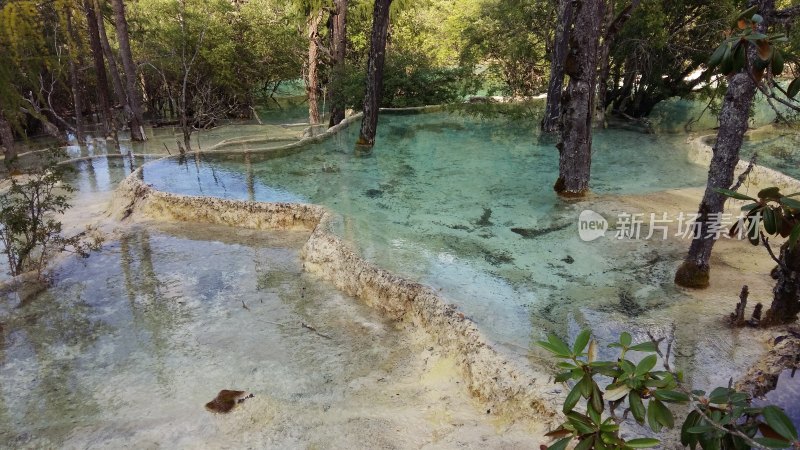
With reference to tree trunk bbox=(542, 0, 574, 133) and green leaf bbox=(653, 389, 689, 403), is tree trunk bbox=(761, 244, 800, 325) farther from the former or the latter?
tree trunk bbox=(542, 0, 574, 133)

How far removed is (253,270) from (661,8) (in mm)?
12542

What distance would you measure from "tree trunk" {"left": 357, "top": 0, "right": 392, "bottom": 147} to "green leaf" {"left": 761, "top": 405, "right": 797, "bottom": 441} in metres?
11.9

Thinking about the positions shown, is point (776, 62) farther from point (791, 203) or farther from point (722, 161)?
point (722, 161)

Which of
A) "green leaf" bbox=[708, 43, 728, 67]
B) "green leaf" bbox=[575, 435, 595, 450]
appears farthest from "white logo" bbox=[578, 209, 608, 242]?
"green leaf" bbox=[575, 435, 595, 450]

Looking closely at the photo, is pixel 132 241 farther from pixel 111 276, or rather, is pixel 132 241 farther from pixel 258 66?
pixel 258 66

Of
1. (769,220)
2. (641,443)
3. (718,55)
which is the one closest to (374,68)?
(718,55)

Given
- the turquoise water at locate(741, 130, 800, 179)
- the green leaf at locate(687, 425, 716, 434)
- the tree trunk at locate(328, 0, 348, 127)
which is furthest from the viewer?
the tree trunk at locate(328, 0, 348, 127)

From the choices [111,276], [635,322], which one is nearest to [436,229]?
[635,322]

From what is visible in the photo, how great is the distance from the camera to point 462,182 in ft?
33.9

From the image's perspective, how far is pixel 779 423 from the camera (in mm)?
1825

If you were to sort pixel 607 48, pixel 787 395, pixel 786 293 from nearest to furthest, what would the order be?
pixel 787 395, pixel 786 293, pixel 607 48

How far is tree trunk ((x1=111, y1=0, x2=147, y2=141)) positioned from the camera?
15.5 metres

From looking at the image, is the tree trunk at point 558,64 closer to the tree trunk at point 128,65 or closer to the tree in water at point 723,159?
the tree in water at point 723,159

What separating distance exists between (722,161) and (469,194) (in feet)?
15.4
